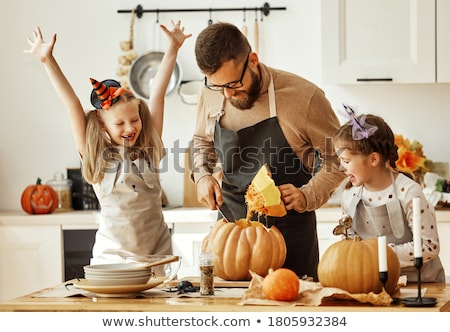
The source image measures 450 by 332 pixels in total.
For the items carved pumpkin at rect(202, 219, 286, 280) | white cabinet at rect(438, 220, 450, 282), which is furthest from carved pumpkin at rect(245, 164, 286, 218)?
white cabinet at rect(438, 220, 450, 282)

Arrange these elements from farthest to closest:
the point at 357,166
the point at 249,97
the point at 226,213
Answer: the point at 226,213
the point at 249,97
the point at 357,166

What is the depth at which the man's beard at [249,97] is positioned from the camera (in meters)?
2.55

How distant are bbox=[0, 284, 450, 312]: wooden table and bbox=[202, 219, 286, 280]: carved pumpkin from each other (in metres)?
0.25

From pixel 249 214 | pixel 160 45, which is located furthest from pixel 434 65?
A: pixel 249 214

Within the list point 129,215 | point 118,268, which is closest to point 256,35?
point 129,215

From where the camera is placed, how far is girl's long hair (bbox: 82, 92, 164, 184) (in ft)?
8.72

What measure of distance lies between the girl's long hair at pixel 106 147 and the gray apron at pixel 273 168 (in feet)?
0.79

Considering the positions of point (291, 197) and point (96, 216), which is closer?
point (291, 197)

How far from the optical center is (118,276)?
76.3 inches

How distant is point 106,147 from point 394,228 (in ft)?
3.37

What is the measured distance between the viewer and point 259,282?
6.27 ft

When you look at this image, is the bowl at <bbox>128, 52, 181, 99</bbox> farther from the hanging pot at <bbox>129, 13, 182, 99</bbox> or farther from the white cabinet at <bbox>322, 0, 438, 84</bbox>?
the white cabinet at <bbox>322, 0, 438, 84</bbox>

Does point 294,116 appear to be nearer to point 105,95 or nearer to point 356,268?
point 105,95

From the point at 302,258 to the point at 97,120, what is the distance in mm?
873
